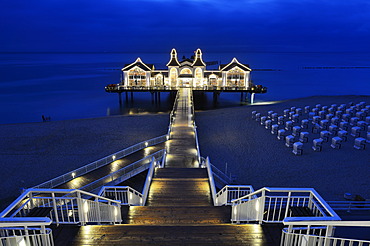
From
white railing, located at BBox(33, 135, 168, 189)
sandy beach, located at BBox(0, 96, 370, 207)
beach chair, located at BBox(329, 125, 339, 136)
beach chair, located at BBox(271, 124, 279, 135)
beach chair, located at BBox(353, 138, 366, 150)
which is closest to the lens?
white railing, located at BBox(33, 135, 168, 189)

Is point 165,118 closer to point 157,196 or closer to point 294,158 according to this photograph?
point 294,158

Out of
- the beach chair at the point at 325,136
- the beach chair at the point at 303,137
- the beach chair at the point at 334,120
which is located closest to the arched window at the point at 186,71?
the beach chair at the point at 334,120

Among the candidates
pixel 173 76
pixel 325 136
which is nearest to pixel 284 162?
pixel 325 136

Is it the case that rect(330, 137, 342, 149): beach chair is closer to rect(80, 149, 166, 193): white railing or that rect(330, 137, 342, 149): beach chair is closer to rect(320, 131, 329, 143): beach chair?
rect(320, 131, 329, 143): beach chair

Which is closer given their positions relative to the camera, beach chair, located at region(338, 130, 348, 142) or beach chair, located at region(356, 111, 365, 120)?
beach chair, located at region(338, 130, 348, 142)

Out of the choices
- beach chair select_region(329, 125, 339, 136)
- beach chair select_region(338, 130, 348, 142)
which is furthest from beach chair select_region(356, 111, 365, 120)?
beach chair select_region(338, 130, 348, 142)

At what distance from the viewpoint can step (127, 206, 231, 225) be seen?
21.4ft

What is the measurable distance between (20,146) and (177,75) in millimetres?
28276

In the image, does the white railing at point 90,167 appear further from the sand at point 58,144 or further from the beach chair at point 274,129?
the beach chair at point 274,129

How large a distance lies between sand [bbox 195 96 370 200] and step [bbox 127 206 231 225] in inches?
286

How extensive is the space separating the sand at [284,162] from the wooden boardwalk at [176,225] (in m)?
5.25

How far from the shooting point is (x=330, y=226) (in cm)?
377

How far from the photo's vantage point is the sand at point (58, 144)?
617 inches

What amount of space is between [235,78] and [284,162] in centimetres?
3005
